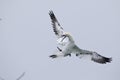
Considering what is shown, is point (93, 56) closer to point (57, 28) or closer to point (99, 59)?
point (99, 59)

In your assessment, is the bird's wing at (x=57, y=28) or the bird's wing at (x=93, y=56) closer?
the bird's wing at (x=57, y=28)

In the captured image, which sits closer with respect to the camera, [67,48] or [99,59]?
[67,48]

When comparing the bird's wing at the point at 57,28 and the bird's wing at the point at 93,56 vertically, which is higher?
the bird's wing at the point at 57,28

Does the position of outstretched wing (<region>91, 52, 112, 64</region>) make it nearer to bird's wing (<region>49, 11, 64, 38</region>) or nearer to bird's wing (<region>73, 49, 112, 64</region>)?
bird's wing (<region>73, 49, 112, 64</region>)

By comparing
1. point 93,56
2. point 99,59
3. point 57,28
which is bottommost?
point 99,59

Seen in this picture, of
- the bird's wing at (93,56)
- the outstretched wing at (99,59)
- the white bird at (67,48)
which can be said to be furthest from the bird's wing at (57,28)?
the outstretched wing at (99,59)

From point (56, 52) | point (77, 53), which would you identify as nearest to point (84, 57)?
point (77, 53)

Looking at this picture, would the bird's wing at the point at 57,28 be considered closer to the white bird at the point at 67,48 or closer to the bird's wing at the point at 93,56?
the white bird at the point at 67,48

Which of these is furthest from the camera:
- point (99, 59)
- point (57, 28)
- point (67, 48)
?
point (57, 28)

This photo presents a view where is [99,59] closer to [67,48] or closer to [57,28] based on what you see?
[67,48]

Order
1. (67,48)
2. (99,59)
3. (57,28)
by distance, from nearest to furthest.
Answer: (67,48)
(99,59)
(57,28)

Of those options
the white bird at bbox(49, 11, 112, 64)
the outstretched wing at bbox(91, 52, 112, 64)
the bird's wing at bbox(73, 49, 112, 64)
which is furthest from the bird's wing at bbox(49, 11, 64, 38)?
the outstretched wing at bbox(91, 52, 112, 64)

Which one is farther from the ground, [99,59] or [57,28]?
[57,28]

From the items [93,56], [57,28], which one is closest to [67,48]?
[57,28]
